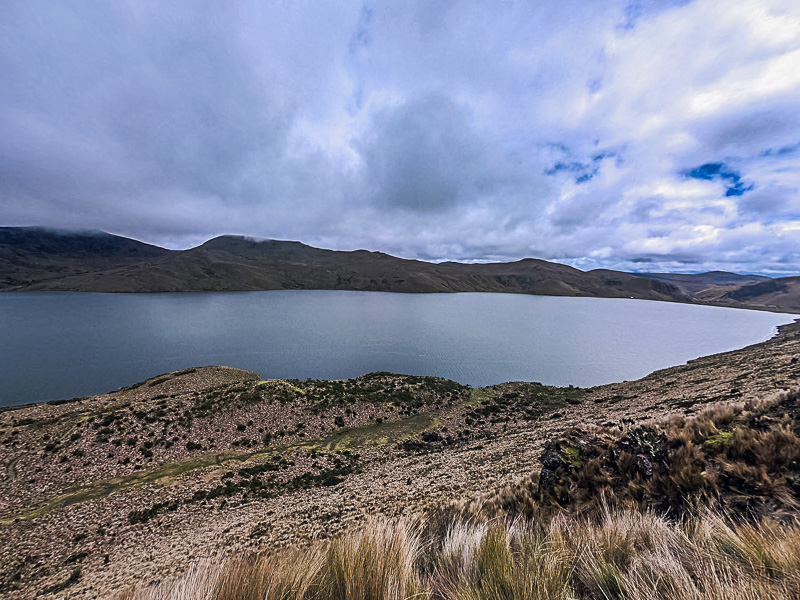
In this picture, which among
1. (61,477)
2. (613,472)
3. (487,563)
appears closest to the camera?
(487,563)

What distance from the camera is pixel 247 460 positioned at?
1548 cm

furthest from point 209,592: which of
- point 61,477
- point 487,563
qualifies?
point 61,477

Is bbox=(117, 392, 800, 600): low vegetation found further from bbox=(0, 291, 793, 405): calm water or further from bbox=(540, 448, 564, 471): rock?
bbox=(0, 291, 793, 405): calm water

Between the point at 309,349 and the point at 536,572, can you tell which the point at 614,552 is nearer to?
the point at 536,572

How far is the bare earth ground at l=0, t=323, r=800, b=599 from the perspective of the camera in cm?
891

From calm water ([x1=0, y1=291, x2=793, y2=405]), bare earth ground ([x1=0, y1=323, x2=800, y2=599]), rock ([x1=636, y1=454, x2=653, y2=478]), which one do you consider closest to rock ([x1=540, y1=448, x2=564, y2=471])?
rock ([x1=636, y1=454, x2=653, y2=478])

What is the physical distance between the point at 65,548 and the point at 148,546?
9.37 ft

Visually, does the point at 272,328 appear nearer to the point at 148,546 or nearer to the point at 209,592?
the point at 148,546

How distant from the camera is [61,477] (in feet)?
43.6

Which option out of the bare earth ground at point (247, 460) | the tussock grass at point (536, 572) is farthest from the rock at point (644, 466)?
the bare earth ground at point (247, 460)

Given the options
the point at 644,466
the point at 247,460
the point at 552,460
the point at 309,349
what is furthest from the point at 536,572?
the point at 309,349

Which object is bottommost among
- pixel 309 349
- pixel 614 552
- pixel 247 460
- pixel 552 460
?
pixel 247 460

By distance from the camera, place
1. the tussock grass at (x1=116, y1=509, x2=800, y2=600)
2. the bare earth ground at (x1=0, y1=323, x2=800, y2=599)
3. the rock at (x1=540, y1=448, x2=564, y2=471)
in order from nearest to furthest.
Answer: the tussock grass at (x1=116, y1=509, x2=800, y2=600) < the rock at (x1=540, y1=448, x2=564, y2=471) < the bare earth ground at (x1=0, y1=323, x2=800, y2=599)

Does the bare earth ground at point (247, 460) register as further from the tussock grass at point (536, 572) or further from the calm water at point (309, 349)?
the calm water at point (309, 349)
